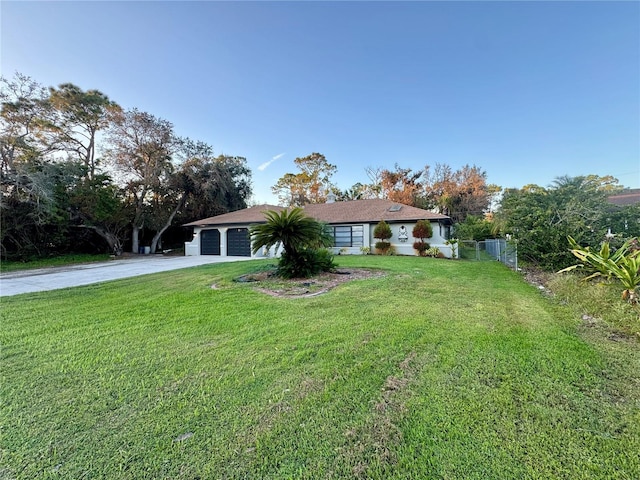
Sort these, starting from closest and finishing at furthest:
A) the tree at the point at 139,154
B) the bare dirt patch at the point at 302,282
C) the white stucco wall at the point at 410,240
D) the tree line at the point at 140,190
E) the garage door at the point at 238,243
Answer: the bare dirt patch at the point at 302,282, the tree line at the point at 140,190, the white stucco wall at the point at 410,240, the garage door at the point at 238,243, the tree at the point at 139,154

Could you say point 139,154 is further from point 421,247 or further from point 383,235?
point 421,247

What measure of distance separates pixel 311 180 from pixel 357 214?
659 inches

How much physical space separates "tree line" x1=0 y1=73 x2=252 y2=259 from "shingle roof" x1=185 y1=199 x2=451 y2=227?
4841 millimetres

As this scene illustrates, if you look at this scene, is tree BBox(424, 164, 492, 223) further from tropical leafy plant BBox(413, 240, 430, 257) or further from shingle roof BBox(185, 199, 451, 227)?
tropical leafy plant BBox(413, 240, 430, 257)

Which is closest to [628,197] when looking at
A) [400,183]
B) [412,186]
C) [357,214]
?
[412,186]

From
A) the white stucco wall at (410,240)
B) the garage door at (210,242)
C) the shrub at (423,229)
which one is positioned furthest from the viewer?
the garage door at (210,242)

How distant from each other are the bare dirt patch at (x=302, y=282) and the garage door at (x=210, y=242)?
39.8 feet

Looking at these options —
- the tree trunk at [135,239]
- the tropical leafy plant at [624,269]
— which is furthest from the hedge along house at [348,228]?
the tropical leafy plant at [624,269]

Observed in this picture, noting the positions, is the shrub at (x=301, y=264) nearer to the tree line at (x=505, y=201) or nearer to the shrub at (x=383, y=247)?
the tree line at (x=505, y=201)

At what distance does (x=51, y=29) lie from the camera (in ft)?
26.7

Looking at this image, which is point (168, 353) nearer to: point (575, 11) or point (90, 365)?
point (90, 365)

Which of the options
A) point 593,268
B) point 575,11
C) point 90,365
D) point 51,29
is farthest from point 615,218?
point 51,29

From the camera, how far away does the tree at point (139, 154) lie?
19188mm

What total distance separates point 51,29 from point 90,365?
1094 cm
